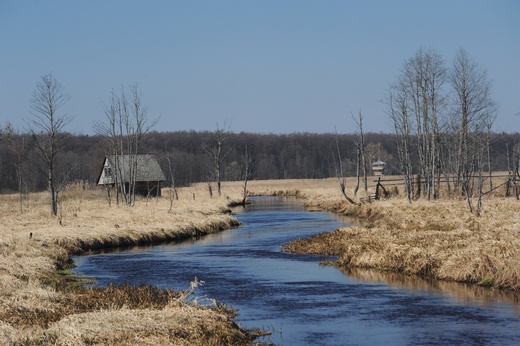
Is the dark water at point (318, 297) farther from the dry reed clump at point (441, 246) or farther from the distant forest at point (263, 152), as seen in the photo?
the distant forest at point (263, 152)

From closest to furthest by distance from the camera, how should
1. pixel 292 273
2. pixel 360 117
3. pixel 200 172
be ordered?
1. pixel 292 273
2. pixel 360 117
3. pixel 200 172

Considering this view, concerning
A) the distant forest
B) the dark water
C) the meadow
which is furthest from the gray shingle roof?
the distant forest

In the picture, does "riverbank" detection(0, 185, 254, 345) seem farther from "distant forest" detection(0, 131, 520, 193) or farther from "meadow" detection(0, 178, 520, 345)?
"distant forest" detection(0, 131, 520, 193)

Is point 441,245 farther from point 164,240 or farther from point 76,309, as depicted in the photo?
point 164,240

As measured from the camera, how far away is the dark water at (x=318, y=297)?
14078 millimetres

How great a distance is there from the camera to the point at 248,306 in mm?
17312

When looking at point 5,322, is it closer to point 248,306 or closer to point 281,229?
point 248,306

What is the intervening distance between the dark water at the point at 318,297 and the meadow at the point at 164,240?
106 centimetres

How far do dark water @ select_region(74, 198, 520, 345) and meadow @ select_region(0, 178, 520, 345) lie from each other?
3.47ft

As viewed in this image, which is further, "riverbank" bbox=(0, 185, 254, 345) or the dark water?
the dark water

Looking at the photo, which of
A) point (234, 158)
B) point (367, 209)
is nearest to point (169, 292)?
point (367, 209)

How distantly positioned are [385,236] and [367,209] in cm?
1947

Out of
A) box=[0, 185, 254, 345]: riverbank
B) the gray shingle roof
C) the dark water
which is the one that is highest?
the gray shingle roof

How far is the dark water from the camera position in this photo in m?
14.1
